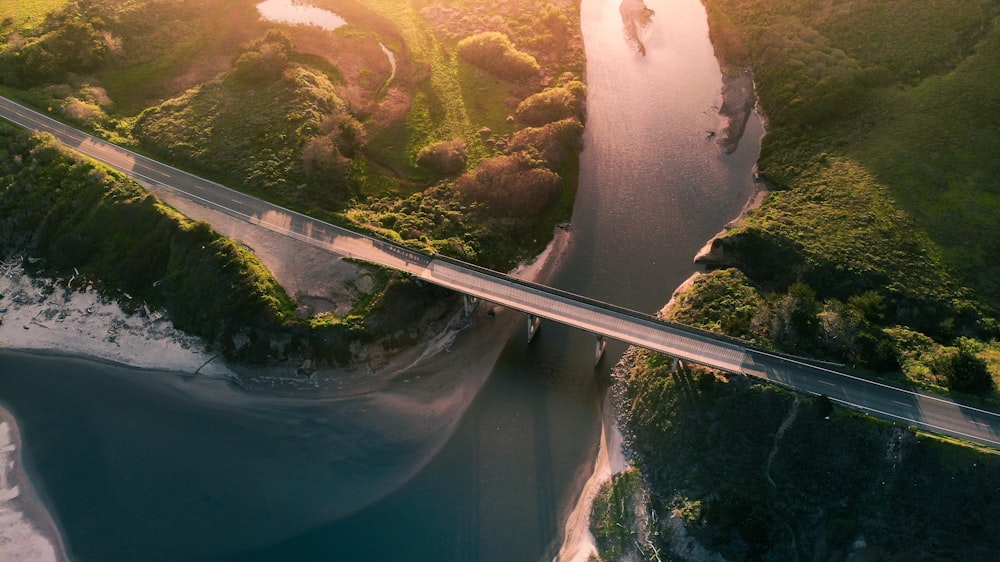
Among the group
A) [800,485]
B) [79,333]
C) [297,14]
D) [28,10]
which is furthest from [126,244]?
[800,485]

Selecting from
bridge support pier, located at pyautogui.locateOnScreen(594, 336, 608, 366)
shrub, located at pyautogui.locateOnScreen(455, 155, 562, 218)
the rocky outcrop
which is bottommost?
bridge support pier, located at pyautogui.locateOnScreen(594, 336, 608, 366)

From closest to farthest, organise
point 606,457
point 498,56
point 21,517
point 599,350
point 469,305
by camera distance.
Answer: point 21,517 → point 606,457 → point 599,350 → point 469,305 → point 498,56

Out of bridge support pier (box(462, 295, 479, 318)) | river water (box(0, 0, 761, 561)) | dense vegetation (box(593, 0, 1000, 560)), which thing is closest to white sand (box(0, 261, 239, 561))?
river water (box(0, 0, 761, 561))

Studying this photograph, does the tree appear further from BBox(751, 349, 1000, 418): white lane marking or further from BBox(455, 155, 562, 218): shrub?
BBox(455, 155, 562, 218): shrub

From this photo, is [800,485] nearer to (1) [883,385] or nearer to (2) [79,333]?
(1) [883,385]

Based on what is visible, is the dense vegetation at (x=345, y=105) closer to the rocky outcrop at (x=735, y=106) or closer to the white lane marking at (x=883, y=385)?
the rocky outcrop at (x=735, y=106)

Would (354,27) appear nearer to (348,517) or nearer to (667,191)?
(667,191)

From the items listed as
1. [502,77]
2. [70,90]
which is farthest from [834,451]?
[70,90]
